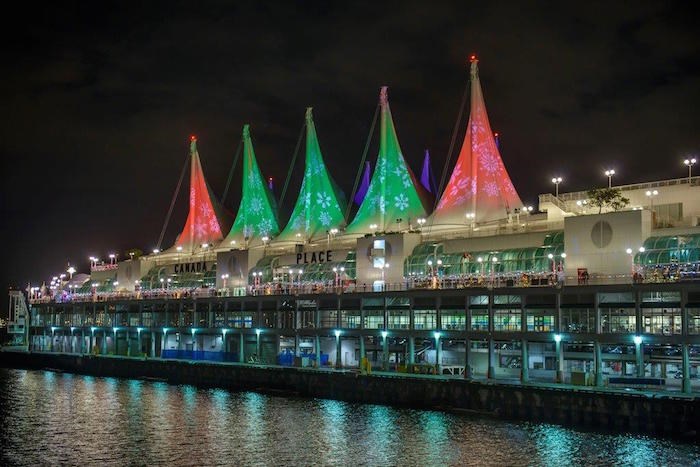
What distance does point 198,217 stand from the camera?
361 feet

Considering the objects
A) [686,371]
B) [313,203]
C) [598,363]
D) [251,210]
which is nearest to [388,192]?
[313,203]

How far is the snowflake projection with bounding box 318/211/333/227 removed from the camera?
89625mm

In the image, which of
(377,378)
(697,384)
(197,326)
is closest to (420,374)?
(377,378)

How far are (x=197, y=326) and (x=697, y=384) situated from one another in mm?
45790

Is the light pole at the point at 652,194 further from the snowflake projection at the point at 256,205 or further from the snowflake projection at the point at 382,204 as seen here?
the snowflake projection at the point at 256,205

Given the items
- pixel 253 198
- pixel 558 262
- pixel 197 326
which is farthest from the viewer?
pixel 253 198

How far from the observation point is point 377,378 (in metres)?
55.7

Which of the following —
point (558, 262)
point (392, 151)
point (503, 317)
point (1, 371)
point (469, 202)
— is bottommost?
point (1, 371)

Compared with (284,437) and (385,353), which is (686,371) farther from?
(385,353)

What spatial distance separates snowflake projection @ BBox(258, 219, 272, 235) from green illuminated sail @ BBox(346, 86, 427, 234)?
54.8 feet

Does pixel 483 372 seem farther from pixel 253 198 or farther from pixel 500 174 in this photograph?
pixel 253 198

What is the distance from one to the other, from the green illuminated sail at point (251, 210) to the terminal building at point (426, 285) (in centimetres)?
18

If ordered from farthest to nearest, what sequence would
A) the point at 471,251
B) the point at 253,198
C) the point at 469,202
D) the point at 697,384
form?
the point at 253,198
the point at 469,202
the point at 471,251
the point at 697,384

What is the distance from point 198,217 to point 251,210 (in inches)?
497
